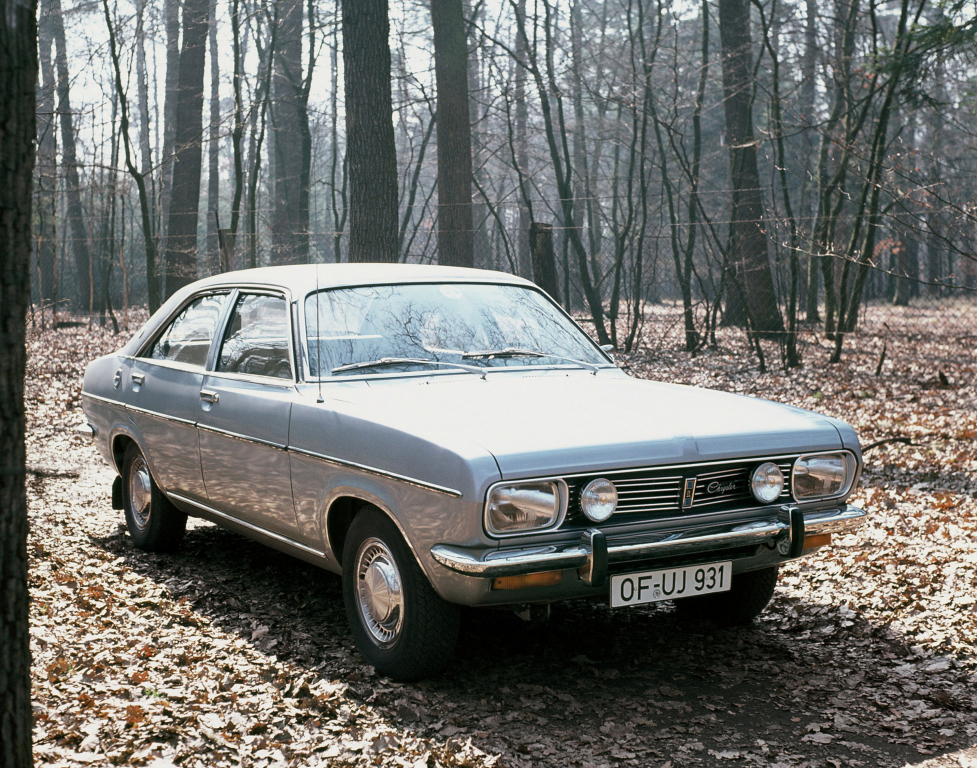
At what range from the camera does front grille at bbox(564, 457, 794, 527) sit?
379 centimetres

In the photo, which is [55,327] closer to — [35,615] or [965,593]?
[35,615]

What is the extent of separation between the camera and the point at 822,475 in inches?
170

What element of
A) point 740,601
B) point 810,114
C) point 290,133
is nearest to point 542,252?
point 740,601

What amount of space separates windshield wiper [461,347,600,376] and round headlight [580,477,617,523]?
4.36ft

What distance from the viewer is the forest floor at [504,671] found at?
11.8 ft

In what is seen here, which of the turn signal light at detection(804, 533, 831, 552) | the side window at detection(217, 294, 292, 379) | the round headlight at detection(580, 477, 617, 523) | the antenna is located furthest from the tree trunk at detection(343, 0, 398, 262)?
the round headlight at detection(580, 477, 617, 523)

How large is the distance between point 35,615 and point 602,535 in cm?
296

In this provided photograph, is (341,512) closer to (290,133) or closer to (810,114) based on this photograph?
(290,133)

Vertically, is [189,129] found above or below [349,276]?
above

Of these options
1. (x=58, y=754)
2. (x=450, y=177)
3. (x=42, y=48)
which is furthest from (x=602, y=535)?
(x=42, y=48)

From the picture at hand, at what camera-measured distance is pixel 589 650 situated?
461 centimetres

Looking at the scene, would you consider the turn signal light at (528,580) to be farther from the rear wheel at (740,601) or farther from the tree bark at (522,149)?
the tree bark at (522,149)

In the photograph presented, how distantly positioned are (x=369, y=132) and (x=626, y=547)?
8695 mm

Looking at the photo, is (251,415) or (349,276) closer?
(251,415)
